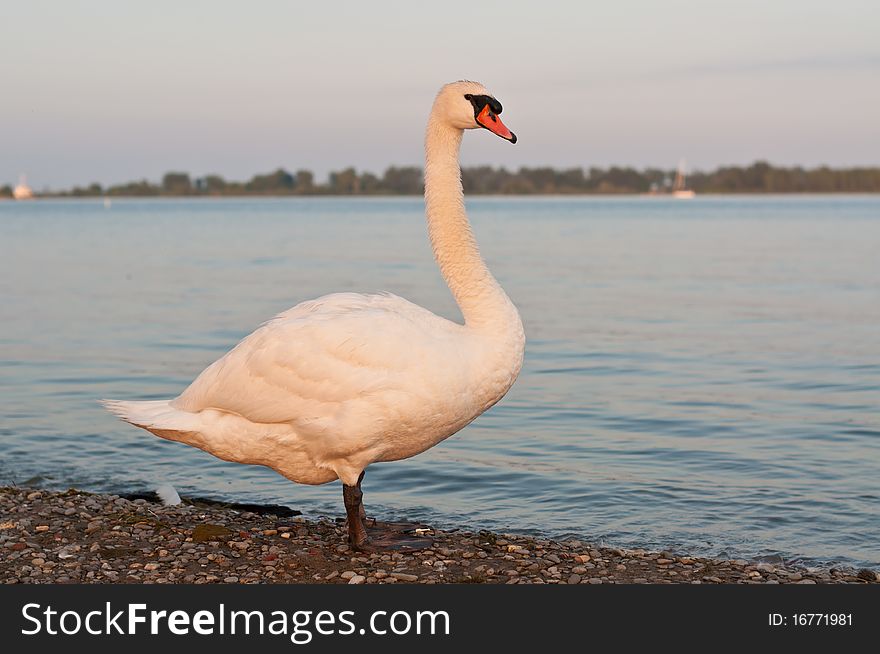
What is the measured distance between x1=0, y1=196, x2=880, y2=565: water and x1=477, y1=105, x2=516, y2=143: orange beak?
11.8 feet

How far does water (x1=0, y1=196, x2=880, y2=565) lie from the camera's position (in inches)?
412

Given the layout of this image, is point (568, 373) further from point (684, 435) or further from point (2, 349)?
point (2, 349)

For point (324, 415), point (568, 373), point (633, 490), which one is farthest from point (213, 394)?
point (568, 373)

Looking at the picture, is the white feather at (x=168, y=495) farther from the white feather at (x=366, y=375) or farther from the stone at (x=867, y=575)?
the stone at (x=867, y=575)

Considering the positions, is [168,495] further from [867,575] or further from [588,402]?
[588,402]

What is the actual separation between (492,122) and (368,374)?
1995 millimetres

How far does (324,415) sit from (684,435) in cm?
700

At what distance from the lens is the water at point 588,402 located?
34.3 ft

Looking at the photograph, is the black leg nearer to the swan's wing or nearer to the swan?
the swan

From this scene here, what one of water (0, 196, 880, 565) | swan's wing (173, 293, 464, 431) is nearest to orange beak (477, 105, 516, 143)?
swan's wing (173, 293, 464, 431)

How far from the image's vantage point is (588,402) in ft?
51.6

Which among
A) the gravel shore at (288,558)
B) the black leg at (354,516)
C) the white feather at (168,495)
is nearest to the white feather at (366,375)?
the black leg at (354,516)

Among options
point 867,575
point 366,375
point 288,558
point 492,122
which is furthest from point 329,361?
point 867,575

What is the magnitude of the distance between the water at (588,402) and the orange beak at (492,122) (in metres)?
3.58
